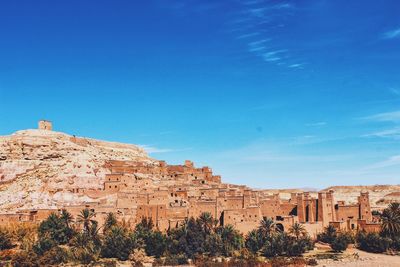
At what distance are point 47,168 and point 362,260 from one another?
1642 inches

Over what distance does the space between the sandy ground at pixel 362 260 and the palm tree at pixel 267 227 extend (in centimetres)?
547

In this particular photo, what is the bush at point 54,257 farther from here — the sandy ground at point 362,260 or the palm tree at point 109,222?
the sandy ground at point 362,260

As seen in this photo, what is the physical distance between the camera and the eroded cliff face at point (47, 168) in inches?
2178

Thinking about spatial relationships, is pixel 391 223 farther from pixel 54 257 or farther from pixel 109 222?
pixel 54 257

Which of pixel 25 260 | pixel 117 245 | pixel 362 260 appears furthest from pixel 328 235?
pixel 25 260

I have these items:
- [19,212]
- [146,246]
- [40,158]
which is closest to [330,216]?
[146,246]

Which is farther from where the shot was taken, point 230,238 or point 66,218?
point 66,218

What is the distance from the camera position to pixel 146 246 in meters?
43.6

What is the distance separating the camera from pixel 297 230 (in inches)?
1738

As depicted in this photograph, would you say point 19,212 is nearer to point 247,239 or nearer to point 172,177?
point 172,177

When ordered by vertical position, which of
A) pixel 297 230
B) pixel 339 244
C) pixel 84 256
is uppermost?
pixel 297 230

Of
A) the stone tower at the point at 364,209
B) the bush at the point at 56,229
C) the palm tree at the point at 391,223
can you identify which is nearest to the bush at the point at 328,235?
the palm tree at the point at 391,223

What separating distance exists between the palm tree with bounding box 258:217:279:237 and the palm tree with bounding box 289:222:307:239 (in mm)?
1748

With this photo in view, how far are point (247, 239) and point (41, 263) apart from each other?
18.8 meters
